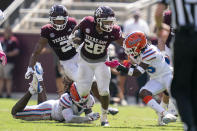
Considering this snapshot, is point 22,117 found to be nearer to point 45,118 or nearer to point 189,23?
point 45,118

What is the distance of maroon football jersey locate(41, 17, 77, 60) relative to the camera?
8273 millimetres

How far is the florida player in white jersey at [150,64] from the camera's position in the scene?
7086 millimetres

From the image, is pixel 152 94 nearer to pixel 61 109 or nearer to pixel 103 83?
pixel 103 83

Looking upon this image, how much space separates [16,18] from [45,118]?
9145 mm

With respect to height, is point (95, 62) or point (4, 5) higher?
point (4, 5)

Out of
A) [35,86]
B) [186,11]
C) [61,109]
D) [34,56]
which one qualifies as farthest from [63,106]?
[186,11]

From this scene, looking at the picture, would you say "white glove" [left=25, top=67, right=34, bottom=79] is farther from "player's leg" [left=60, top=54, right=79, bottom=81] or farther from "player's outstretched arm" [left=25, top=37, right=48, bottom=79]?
"player's leg" [left=60, top=54, right=79, bottom=81]

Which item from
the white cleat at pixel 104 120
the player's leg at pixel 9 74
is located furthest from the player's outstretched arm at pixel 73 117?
the player's leg at pixel 9 74

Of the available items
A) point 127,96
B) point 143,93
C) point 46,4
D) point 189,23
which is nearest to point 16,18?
point 46,4

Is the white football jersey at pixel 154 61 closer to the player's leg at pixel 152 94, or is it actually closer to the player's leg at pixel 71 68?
the player's leg at pixel 152 94

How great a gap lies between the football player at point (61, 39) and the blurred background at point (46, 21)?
2.63 metres

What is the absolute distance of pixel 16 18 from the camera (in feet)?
52.9

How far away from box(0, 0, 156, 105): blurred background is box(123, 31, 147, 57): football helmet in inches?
143

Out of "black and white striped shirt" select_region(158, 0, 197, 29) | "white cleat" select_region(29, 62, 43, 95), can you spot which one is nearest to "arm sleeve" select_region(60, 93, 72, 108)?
"white cleat" select_region(29, 62, 43, 95)
